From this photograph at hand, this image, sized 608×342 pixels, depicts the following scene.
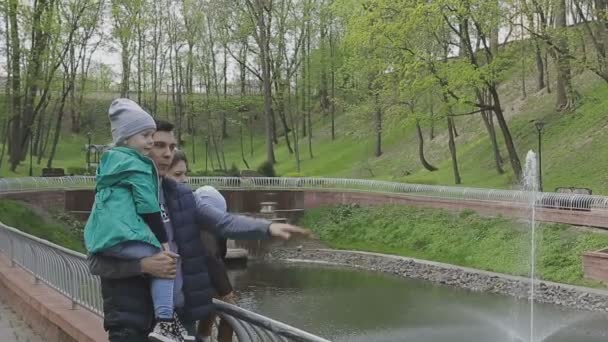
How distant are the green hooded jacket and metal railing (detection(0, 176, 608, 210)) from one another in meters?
19.1

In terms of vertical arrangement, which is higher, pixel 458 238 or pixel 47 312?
pixel 47 312

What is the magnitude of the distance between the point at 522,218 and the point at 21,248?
56.9 ft

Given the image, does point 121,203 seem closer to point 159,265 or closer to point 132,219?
point 132,219

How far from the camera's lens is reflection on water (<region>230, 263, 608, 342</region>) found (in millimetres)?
14484

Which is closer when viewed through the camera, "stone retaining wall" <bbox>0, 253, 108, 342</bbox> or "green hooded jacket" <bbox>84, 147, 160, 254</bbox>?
"green hooded jacket" <bbox>84, 147, 160, 254</bbox>

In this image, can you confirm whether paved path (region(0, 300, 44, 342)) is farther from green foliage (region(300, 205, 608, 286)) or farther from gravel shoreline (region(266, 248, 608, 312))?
green foliage (region(300, 205, 608, 286))

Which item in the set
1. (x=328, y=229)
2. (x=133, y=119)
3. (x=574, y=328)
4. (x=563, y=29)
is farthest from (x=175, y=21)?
(x=133, y=119)

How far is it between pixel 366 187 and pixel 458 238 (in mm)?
7974

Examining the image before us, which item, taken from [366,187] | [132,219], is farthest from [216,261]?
[366,187]

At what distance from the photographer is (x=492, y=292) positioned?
18750 mm

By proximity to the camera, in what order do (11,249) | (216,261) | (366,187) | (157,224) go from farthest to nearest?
(366,187)
(11,249)
(216,261)
(157,224)

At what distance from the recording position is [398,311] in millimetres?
16969

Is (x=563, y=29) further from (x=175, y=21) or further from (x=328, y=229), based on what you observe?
(x=175, y=21)

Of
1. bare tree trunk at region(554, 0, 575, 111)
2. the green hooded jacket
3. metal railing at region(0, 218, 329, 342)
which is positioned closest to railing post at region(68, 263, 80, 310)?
metal railing at region(0, 218, 329, 342)
